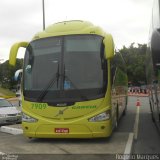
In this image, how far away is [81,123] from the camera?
450 inches

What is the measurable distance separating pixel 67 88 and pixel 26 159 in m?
2.84

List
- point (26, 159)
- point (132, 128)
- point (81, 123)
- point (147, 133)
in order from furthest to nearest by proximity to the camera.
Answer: point (132, 128) → point (147, 133) → point (81, 123) → point (26, 159)

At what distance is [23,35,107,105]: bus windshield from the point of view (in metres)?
11.6

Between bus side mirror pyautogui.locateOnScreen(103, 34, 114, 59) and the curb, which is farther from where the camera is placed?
the curb

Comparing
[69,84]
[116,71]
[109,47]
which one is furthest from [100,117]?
[116,71]

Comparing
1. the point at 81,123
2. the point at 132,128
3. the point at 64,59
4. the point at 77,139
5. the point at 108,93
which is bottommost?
the point at 132,128

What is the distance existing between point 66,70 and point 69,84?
0.42 m

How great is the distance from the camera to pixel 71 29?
1239cm

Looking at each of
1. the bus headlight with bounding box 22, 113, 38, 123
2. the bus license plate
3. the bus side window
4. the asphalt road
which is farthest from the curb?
the bus side window

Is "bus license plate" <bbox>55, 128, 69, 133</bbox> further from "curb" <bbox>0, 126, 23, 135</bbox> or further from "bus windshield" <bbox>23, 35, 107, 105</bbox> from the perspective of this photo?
"curb" <bbox>0, 126, 23, 135</bbox>

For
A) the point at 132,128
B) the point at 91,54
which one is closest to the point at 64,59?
the point at 91,54

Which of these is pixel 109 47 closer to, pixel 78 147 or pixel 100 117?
pixel 100 117

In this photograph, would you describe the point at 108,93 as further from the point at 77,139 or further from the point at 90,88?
the point at 77,139

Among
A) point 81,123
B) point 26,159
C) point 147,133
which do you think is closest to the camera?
point 26,159
